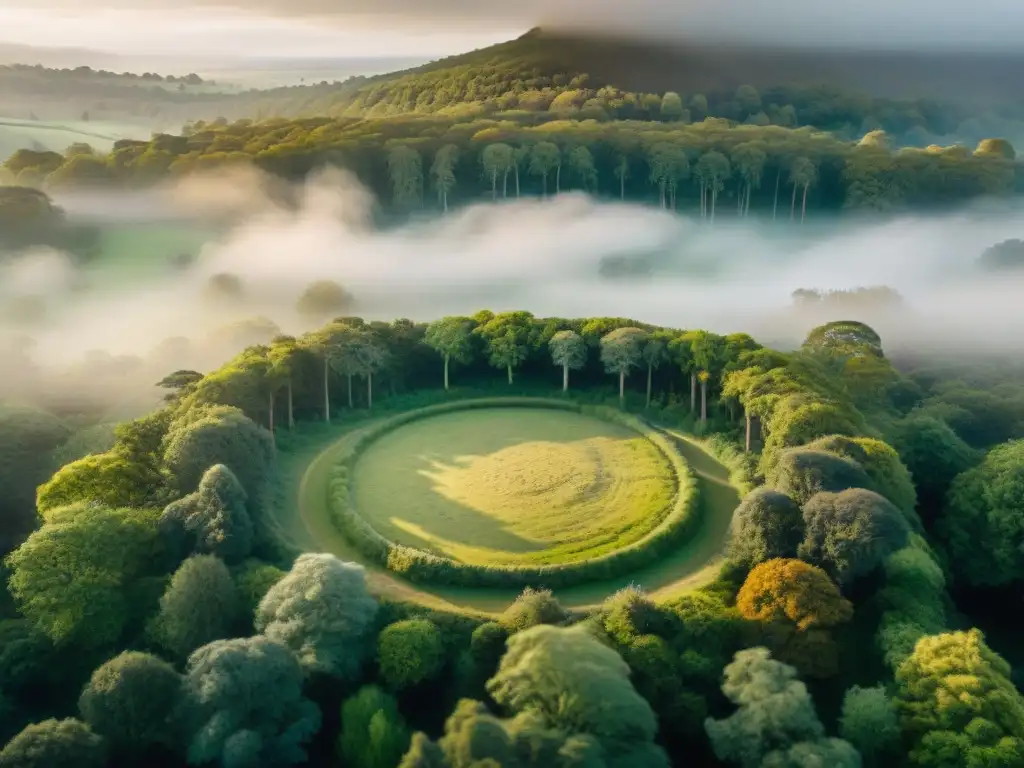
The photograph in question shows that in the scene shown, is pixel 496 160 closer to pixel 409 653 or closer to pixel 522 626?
pixel 522 626

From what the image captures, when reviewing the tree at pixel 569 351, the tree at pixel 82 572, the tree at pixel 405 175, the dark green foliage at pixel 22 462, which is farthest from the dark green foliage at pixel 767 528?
the tree at pixel 405 175

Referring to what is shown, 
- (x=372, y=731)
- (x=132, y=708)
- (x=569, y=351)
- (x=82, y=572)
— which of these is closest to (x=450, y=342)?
(x=569, y=351)

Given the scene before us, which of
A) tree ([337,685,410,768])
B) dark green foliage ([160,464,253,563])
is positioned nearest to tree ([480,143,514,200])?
dark green foliage ([160,464,253,563])

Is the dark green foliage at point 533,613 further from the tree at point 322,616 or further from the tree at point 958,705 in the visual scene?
the tree at point 958,705

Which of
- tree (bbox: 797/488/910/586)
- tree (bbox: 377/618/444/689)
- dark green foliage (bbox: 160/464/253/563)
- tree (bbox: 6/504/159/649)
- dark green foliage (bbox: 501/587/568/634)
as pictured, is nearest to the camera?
tree (bbox: 377/618/444/689)

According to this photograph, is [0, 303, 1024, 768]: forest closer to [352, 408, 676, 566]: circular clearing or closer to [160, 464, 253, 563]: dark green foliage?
[160, 464, 253, 563]: dark green foliage

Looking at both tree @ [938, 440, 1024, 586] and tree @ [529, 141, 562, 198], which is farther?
tree @ [529, 141, 562, 198]
